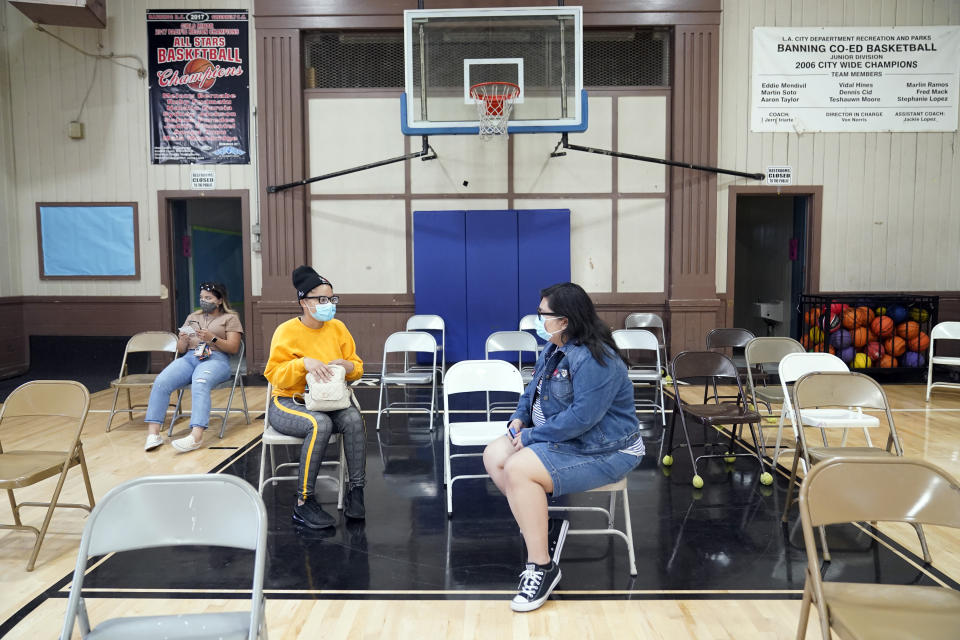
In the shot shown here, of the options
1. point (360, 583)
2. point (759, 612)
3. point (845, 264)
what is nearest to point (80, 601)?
point (360, 583)

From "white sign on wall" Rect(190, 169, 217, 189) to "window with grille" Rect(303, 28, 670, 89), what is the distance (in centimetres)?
157

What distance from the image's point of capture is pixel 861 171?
749 centimetres

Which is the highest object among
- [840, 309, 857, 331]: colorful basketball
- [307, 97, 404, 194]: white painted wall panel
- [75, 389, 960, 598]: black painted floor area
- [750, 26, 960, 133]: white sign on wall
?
[750, 26, 960, 133]: white sign on wall

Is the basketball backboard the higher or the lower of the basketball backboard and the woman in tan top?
the higher

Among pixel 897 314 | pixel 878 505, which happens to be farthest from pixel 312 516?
pixel 897 314

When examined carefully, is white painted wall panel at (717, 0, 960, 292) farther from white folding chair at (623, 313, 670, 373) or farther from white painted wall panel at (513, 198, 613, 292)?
white painted wall panel at (513, 198, 613, 292)

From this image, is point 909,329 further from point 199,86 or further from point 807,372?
point 199,86

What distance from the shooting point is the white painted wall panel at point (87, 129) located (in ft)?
A: 24.6

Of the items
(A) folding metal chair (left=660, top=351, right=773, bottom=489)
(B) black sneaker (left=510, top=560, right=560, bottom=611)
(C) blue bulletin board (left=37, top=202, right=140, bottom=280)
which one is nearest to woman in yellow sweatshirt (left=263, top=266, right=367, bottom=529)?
(B) black sneaker (left=510, top=560, right=560, bottom=611)

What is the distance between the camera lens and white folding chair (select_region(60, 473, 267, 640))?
1.64m

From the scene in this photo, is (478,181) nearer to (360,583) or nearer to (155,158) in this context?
A: (155,158)

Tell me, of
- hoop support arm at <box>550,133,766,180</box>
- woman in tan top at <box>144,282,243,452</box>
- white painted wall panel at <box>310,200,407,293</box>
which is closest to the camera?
woman in tan top at <box>144,282,243,452</box>

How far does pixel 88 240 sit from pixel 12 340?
151 cm

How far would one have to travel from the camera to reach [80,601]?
5.26 feet
